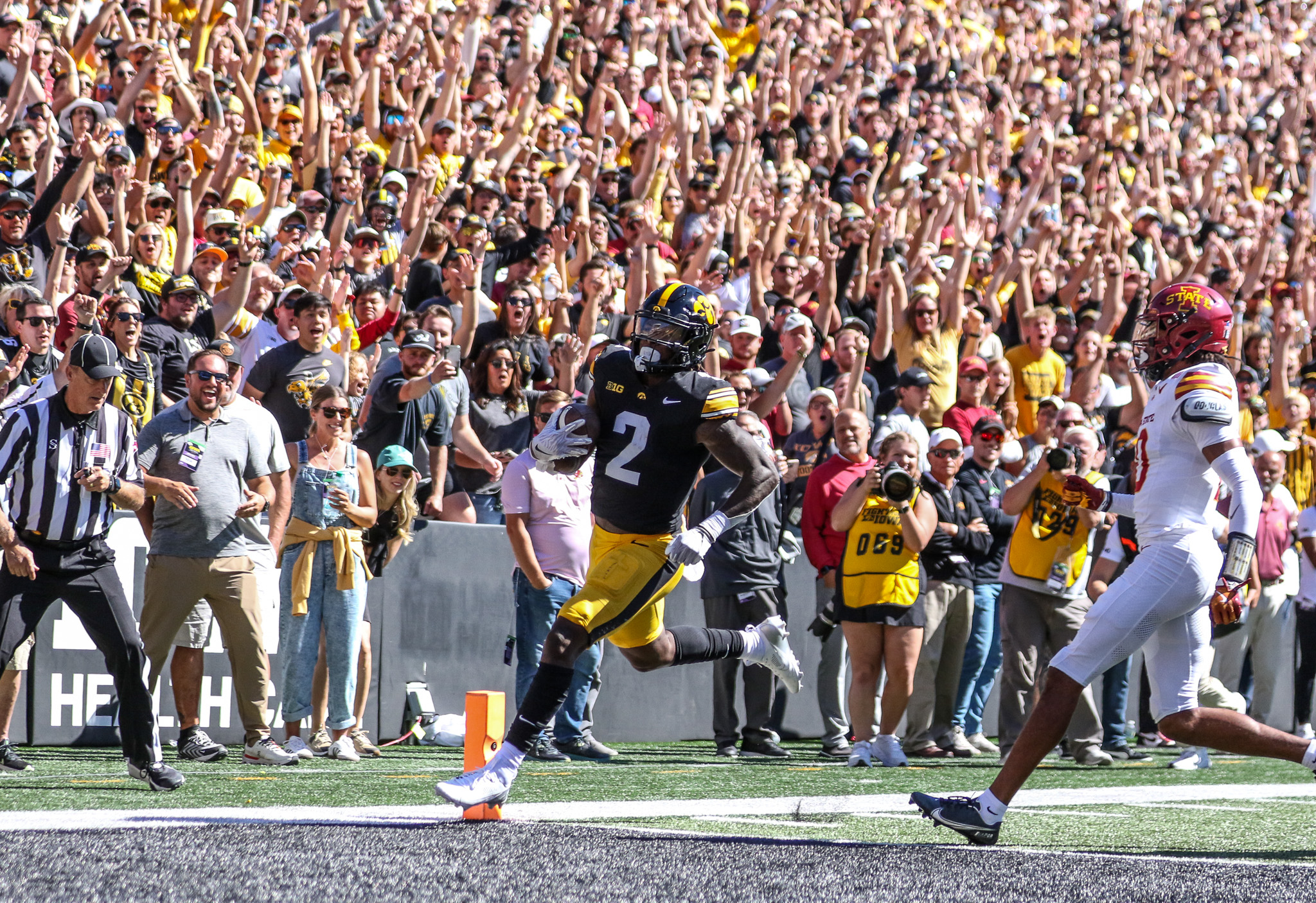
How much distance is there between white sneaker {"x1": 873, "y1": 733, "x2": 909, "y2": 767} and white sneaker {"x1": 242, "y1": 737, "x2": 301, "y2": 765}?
3220 mm

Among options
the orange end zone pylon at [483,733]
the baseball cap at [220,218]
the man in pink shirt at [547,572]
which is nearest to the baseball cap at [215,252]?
the baseball cap at [220,218]

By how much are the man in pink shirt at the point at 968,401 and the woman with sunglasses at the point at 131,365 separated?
5.75m

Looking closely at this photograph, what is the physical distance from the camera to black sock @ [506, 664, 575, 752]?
593 cm

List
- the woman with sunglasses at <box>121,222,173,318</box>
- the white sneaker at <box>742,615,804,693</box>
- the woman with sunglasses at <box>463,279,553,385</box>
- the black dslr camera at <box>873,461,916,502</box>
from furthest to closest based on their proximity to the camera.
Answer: the woman with sunglasses at <box>463,279,553,385</box> → the woman with sunglasses at <box>121,222,173,318</box> → the black dslr camera at <box>873,461,916,502</box> → the white sneaker at <box>742,615,804,693</box>

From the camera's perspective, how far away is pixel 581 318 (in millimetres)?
11992

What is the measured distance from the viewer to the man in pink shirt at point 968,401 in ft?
40.5

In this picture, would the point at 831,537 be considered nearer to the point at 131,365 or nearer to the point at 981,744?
the point at 981,744

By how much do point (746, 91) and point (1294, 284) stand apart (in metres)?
6.35

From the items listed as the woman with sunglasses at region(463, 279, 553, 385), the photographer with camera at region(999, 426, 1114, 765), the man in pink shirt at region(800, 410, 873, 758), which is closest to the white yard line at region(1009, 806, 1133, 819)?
the photographer with camera at region(999, 426, 1114, 765)

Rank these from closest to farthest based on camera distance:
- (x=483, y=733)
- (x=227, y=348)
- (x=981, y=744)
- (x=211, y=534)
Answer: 1. (x=483, y=733)
2. (x=211, y=534)
3. (x=227, y=348)
4. (x=981, y=744)

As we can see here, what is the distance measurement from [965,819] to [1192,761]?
4944 millimetres

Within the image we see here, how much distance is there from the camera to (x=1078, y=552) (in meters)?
9.97

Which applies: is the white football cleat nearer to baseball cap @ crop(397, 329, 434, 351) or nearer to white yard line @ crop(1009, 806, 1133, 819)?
white yard line @ crop(1009, 806, 1133, 819)

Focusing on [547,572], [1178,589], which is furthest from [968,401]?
[1178,589]
